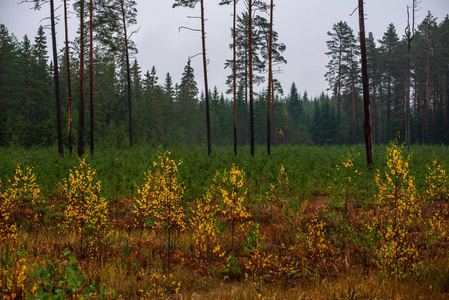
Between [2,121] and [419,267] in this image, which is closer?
[419,267]

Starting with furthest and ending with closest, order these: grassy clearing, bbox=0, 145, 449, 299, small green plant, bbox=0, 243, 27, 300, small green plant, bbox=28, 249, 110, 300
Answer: grassy clearing, bbox=0, 145, 449, 299 → small green plant, bbox=0, 243, 27, 300 → small green plant, bbox=28, 249, 110, 300

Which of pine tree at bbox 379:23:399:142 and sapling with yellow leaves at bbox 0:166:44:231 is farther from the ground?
pine tree at bbox 379:23:399:142

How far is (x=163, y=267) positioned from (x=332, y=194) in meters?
6.10

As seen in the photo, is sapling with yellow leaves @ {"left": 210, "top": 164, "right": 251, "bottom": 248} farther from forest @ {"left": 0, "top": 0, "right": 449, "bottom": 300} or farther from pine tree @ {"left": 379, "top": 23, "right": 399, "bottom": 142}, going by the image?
pine tree @ {"left": 379, "top": 23, "right": 399, "bottom": 142}

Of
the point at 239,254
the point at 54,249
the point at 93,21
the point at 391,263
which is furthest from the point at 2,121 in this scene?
the point at 391,263

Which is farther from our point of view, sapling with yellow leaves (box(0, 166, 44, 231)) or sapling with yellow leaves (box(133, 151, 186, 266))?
sapling with yellow leaves (box(0, 166, 44, 231))

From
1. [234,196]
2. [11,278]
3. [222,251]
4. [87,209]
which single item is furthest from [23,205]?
[234,196]

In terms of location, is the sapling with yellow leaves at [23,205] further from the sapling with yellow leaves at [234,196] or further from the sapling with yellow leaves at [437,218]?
the sapling with yellow leaves at [437,218]

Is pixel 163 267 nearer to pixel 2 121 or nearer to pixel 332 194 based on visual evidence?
pixel 332 194

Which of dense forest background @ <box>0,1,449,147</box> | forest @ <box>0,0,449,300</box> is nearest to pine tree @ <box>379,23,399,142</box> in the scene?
dense forest background @ <box>0,1,449,147</box>

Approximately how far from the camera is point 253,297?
2.95 metres

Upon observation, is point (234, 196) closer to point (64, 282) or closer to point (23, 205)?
point (64, 282)

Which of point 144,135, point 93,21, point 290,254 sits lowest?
point 290,254

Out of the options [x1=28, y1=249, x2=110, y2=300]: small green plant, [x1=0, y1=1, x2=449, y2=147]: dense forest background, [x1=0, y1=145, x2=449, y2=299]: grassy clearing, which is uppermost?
[x1=0, y1=1, x2=449, y2=147]: dense forest background
